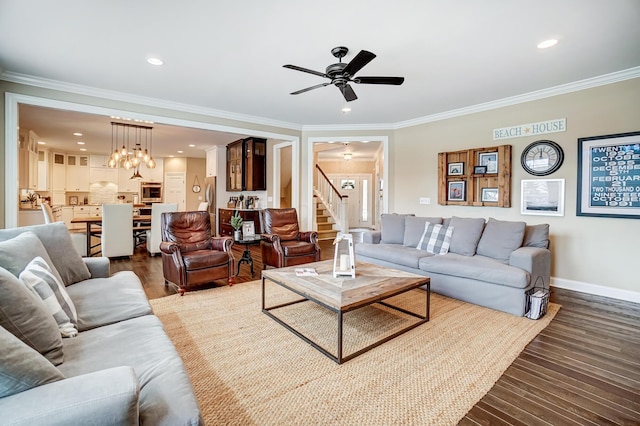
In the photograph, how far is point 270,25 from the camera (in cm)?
263

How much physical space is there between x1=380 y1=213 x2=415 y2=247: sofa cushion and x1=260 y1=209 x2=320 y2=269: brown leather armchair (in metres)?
1.11

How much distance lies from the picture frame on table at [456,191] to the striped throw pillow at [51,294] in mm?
5131

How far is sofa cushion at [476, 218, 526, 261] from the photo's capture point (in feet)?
12.2

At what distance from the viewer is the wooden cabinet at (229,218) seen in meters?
7.66

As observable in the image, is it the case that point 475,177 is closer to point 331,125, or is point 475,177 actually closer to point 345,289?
point 331,125

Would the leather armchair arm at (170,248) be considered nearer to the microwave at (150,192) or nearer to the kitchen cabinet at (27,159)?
the kitchen cabinet at (27,159)

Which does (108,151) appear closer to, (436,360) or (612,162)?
(436,360)

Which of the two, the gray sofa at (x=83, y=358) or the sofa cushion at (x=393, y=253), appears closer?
the gray sofa at (x=83, y=358)

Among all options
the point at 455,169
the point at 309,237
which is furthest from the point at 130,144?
the point at 455,169

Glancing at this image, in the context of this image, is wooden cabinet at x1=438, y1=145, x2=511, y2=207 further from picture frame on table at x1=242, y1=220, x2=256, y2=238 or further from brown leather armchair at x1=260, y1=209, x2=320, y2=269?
picture frame on table at x1=242, y1=220, x2=256, y2=238

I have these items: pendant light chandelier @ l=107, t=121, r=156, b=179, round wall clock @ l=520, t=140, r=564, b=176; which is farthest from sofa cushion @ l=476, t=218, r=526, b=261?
pendant light chandelier @ l=107, t=121, r=156, b=179

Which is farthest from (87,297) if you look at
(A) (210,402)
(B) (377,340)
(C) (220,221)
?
(C) (220,221)

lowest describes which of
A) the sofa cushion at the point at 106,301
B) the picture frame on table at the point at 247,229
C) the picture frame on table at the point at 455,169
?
the sofa cushion at the point at 106,301

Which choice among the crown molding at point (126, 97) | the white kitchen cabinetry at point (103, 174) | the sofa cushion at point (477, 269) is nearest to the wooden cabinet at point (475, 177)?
the sofa cushion at point (477, 269)
